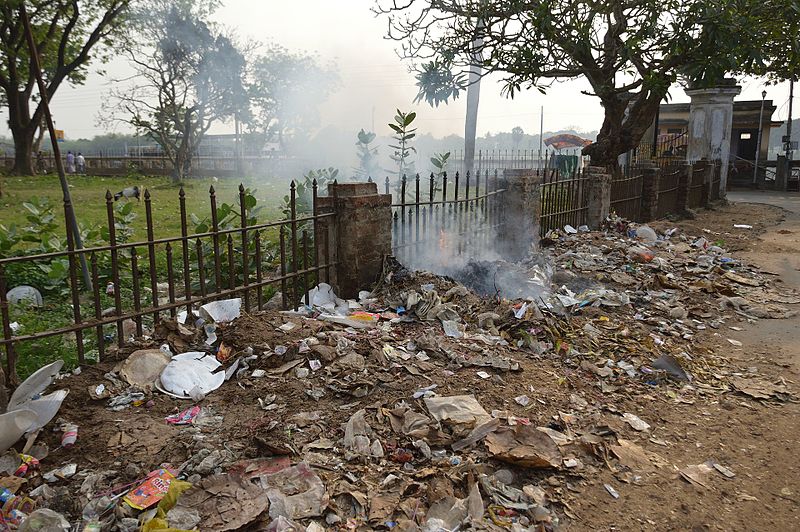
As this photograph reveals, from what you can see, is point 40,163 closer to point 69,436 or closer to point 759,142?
point 69,436

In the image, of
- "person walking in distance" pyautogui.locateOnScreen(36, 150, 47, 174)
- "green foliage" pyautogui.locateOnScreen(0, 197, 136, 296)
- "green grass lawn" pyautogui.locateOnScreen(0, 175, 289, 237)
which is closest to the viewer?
"green foliage" pyautogui.locateOnScreen(0, 197, 136, 296)

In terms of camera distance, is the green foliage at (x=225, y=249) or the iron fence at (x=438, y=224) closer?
the green foliage at (x=225, y=249)

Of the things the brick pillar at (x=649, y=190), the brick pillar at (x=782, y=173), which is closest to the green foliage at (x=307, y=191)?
the brick pillar at (x=649, y=190)

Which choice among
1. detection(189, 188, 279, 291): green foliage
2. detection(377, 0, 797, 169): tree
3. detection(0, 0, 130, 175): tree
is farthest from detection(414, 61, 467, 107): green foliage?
detection(0, 0, 130, 175): tree

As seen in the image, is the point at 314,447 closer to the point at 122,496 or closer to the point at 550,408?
the point at 122,496

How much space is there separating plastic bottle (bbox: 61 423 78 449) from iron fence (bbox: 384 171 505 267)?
11.5 feet

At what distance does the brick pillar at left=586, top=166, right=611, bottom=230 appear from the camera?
10.5 metres

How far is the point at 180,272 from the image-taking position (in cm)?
745

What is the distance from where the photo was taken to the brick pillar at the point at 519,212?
8.31 meters

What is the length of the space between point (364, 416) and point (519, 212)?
5651 millimetres

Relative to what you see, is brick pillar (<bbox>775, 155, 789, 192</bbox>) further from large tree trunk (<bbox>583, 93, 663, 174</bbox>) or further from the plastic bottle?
the plastic bottle

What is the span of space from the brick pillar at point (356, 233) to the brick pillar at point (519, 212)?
10.3ft

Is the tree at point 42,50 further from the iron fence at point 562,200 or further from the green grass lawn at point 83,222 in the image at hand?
the iron fence at point 562,200

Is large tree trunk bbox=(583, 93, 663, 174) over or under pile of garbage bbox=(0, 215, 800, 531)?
over
